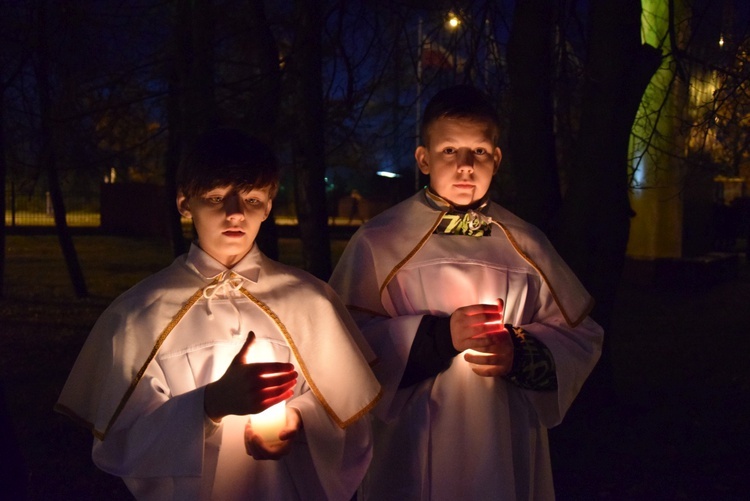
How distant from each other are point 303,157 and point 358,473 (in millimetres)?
5310

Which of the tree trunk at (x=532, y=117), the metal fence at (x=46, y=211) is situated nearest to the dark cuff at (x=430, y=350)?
the tree trunk at (x=532, y=117)

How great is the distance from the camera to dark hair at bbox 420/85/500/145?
2768 millimetres

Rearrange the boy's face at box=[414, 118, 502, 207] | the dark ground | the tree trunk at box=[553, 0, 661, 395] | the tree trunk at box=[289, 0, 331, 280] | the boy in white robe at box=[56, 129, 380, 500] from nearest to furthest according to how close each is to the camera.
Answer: the boy in white robe at box=[56, 129, 380, 500] → the boy's face at box=[414, 118, 502, 207] → the dark ground → the tree trunk at box=[553, 0, 661, 395] → the tree trunk at box=[289, 0, 331, 280]

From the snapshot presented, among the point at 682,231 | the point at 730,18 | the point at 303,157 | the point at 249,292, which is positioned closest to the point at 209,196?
the point at 249,292

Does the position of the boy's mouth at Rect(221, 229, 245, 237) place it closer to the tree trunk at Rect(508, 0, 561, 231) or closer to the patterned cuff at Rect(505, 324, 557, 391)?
the patterned cuff at Rect(505, 324, 557, 391)

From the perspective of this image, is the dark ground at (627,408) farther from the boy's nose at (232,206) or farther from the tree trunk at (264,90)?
the tree trunk at (264,90)

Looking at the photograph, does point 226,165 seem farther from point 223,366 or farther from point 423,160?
point 423,160

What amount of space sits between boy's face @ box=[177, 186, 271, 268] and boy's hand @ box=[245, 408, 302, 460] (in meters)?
0.53

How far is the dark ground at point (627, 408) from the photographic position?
19.2 feet

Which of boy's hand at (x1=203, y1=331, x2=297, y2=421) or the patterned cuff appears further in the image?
the patterned cuff

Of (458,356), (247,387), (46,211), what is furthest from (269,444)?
(46,211)

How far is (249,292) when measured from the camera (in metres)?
2.41

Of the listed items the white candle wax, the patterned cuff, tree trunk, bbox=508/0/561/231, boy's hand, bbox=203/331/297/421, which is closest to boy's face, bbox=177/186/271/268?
boy's hand, bbox=203/331/297/421

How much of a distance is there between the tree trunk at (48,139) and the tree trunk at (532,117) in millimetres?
4063
